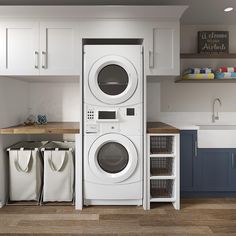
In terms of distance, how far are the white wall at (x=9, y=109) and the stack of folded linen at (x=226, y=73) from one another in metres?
2.55

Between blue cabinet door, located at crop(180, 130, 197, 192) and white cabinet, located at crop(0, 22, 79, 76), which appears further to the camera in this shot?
blue cabinet door, located at crop(180, 130, 197, 192)

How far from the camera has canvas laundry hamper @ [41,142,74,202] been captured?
2.81 meters

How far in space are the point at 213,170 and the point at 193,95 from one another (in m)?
1.08

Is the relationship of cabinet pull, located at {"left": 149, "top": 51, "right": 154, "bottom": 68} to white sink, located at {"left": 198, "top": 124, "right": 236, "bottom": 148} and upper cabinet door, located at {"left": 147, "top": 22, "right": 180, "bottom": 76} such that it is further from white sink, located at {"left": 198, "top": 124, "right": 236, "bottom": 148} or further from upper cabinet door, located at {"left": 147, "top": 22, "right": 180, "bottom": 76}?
white sink, located at {"left": 198, "top": 124, "right": 236, "bottom": 148}

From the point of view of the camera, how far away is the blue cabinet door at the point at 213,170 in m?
3.12

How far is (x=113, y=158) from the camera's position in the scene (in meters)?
2.79

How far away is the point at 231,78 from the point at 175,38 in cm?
115

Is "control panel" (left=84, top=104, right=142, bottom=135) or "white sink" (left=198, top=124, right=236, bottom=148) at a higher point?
"control panel" (left=84, top=104, right=142, bottom=135)

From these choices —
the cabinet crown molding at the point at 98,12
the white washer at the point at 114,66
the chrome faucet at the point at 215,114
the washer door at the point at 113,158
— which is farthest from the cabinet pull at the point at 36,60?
the chrome faucet at the point at 215,114

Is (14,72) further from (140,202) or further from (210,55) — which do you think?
(210,55)

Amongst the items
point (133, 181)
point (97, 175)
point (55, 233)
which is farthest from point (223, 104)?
point (55, 233)

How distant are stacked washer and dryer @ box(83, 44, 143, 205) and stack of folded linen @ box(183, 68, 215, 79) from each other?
947 mm

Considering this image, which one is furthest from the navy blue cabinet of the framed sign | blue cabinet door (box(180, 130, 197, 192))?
the framed sign

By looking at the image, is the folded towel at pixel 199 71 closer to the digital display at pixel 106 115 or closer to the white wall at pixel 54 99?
the digital display at pixel 106 115
